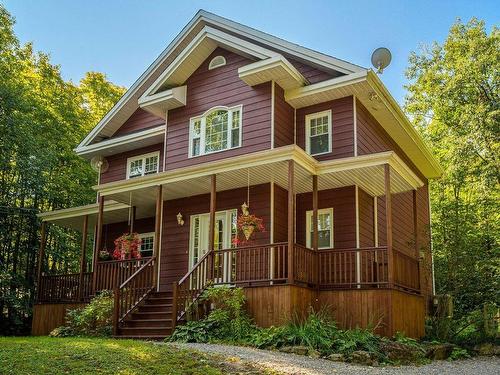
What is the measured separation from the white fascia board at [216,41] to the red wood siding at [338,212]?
3.96 metres

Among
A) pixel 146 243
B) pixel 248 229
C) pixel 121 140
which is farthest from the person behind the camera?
pixel 121 140

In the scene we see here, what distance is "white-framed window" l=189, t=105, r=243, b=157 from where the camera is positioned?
15.2 metres

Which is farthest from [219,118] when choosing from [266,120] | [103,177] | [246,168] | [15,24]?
[15,24]

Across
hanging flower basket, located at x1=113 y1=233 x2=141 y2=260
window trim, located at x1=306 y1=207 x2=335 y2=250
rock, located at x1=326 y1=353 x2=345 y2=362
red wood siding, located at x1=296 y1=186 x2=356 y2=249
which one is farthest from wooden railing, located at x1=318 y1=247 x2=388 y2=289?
hanging flower basket, located at x1=113 y1=233 x2=141 y2=260

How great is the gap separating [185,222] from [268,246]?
431 centimetres

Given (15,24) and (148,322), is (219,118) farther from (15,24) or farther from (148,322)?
(15,24)

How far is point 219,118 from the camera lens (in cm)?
1567

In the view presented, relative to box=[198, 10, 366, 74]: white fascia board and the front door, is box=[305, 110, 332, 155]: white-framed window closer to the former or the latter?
box=[198, 10, 366, 74]: white fascia board

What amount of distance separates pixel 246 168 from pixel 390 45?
5.77 meters

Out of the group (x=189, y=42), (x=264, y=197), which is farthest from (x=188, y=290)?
(x=189, y=42)

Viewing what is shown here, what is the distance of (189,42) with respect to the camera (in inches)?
705

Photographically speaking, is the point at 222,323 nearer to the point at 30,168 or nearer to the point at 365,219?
the point at 365,219

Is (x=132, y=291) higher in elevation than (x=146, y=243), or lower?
lower

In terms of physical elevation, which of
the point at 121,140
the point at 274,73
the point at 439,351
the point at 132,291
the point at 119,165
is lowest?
the point at 439,351
